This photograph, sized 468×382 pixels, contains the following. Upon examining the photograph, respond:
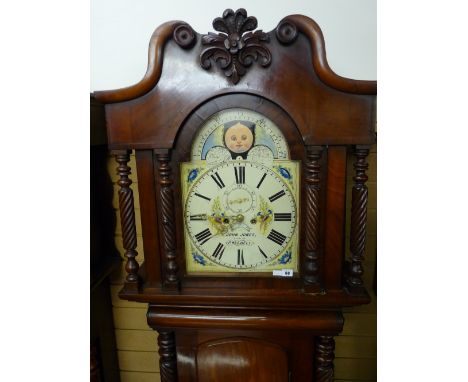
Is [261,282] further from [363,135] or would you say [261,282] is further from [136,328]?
[136,328]

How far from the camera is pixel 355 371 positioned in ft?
3.66

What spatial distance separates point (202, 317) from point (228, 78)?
24.5 inches

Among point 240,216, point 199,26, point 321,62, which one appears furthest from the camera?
point 199,26

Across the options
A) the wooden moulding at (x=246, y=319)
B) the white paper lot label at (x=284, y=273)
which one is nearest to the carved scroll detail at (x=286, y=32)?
the white paper lot label at (x=284, y=273)

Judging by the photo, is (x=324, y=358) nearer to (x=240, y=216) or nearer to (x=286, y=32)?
(x=240, y=216)

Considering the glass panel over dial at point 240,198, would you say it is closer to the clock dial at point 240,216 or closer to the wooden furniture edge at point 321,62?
the clock dial at point 240,216

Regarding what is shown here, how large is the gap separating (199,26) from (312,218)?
672mm

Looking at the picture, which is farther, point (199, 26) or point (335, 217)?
point (199, 26)

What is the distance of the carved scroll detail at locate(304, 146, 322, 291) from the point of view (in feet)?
2.45

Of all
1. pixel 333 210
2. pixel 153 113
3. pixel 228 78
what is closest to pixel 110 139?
pixel 153 113

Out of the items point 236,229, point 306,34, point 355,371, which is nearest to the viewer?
point 306,34

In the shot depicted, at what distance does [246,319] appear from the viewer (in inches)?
33.3

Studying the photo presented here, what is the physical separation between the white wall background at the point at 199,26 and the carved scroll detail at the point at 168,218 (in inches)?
15.7

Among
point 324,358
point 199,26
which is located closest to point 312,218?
point 324,358
